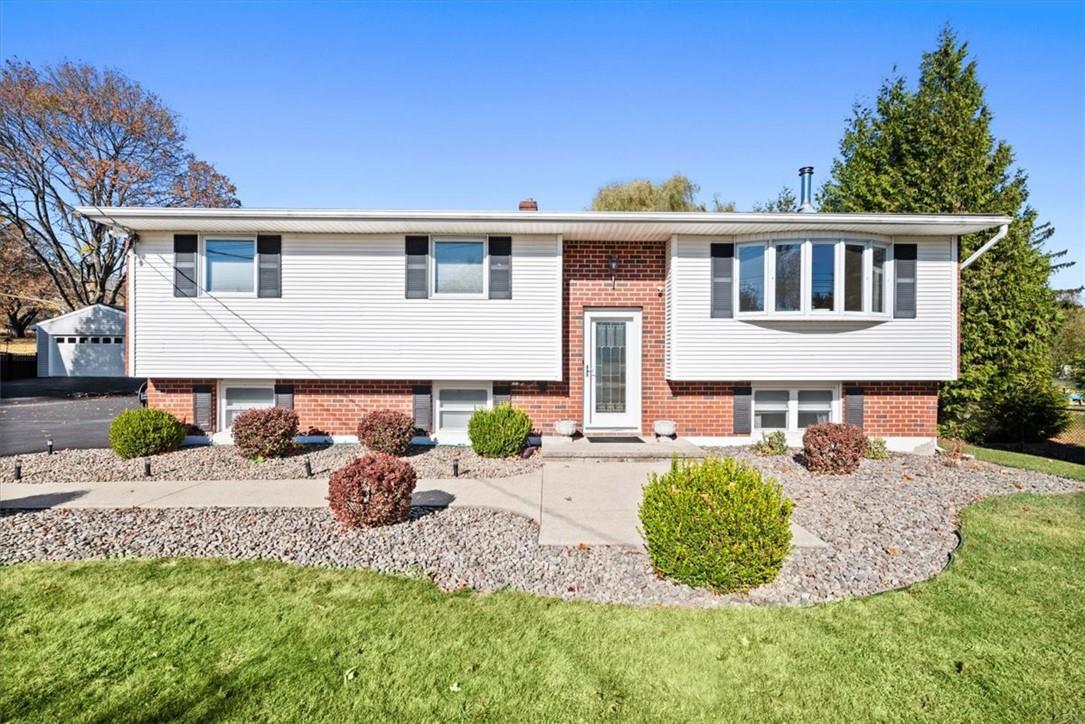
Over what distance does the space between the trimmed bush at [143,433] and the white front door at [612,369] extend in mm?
7079

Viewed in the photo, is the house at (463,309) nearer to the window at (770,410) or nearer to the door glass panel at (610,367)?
the window at (770,410)

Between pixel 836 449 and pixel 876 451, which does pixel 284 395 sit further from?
pixel 876 451

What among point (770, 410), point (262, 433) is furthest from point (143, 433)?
point (770, 410)

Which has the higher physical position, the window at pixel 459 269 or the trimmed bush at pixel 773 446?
the window at pixel 459 269

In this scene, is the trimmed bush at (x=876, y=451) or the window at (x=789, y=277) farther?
the window at (x=789, y=277)

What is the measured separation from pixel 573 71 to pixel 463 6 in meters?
2.64

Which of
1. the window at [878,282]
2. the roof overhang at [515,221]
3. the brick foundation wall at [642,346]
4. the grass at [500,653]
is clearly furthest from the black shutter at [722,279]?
the grass at [500,653]

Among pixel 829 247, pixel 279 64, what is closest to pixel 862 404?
Result: pixel 829 247

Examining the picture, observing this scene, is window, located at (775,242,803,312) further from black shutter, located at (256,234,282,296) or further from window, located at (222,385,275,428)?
window, located at (222,385,275,428)

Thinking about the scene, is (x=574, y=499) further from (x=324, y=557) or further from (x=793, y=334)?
(x=793, y=334)

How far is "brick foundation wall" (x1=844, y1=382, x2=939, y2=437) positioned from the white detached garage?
2754 cm

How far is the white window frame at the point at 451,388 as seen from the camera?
9094mm

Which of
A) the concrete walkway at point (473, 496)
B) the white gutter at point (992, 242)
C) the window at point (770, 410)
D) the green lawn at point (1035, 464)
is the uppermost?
the white gutter at point (992, 242)

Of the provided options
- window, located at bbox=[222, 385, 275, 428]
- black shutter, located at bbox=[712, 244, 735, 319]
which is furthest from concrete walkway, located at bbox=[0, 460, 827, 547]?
black shutter, located at bbox=[712, 244, 735, 319]
